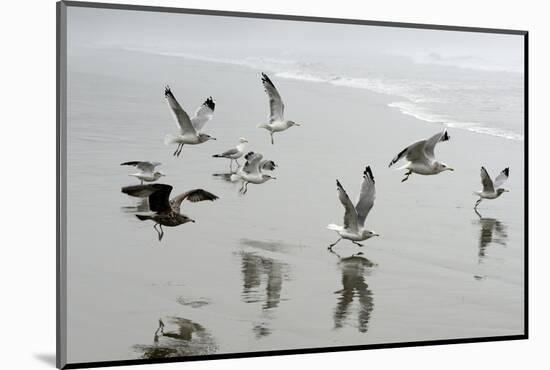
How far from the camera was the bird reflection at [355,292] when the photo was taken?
738 centimetres

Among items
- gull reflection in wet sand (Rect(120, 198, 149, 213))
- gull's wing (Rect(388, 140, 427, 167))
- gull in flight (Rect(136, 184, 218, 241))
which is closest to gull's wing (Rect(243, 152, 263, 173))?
gull in flight (Rect(136, 184, 218, 241))

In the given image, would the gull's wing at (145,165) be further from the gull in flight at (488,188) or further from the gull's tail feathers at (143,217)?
the gull in flight at (488,188)


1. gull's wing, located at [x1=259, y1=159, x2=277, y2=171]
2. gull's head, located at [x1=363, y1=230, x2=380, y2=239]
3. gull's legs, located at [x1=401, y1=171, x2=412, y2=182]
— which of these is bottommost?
gull's head, located at [x1=363, y1=230, x2=380, y2=239]

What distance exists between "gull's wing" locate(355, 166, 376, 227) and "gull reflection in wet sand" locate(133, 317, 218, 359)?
128 centimetres

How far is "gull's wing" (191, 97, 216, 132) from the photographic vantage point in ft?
23.6

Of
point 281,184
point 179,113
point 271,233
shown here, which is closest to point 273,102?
point 281,184

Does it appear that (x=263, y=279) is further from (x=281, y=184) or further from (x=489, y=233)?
(x=489, y=233)

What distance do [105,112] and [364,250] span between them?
6.11ft

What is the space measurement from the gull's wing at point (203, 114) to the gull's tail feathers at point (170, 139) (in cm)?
14

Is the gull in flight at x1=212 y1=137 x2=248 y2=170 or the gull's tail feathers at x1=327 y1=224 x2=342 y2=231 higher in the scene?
the gull in flight at x1=212 y1=137 x2=248 y2=170

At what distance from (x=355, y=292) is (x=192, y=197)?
1.20m

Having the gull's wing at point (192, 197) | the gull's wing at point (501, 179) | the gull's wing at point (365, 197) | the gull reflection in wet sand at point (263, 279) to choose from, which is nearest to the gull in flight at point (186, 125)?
the gull's wing at point (192, 197)

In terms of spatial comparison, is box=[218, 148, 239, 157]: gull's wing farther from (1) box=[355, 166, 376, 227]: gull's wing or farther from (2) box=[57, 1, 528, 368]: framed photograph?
(1) box=[355, 166, 376, 227]: gull's wing

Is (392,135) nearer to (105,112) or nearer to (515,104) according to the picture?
(515,104)
